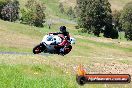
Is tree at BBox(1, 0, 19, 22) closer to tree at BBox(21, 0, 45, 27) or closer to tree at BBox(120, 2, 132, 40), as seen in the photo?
tree at BBox(21, 0, 45, 27)

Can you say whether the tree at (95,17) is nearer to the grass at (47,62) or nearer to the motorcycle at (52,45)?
the grass at (47,62)

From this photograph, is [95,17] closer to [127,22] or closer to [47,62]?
[127,22]

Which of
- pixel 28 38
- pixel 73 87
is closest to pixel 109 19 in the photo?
pixel 28 38

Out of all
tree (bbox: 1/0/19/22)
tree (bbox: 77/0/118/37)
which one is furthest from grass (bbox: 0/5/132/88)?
tree (bbox: 1/0/19/22)

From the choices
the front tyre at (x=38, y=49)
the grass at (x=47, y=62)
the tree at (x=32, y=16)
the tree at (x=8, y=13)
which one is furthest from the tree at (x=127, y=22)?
Result: the front tyre at (x=38, y=49)

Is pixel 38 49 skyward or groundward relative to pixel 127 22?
skyward

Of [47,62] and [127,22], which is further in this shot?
[127,22]

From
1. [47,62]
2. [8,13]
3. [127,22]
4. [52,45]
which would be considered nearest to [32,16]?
[8,13]

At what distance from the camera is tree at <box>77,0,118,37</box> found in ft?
Result: 529

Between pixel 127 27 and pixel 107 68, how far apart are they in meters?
144

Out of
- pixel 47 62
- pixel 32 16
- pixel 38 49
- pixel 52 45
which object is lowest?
pixel 32 16

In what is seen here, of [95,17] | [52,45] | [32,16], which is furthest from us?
[32,16]

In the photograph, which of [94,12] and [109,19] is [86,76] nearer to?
[94,12]

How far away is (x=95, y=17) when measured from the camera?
157875 mm
